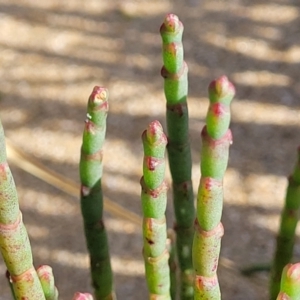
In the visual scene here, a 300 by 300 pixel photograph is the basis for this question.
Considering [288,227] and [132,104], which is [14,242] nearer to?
[288,227]

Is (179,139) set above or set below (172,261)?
above

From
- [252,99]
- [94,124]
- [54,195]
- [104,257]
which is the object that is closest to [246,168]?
[252,99]

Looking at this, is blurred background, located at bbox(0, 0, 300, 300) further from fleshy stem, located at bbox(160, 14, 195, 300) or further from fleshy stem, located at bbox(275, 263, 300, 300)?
fleshy stem, located at bbox(275, 263, 300, 300)

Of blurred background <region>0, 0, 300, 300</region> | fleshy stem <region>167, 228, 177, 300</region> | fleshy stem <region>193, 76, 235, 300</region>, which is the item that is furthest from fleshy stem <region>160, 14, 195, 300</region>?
blurred background <region>0, 0, 300, 300</region>

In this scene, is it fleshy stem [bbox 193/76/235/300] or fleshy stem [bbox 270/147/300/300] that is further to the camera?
fleshy stem [bbox 270/147/300/300]

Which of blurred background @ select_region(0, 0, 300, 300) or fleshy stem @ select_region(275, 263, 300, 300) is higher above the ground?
fleshy stem @ select_region(275, 263, 300, 300)

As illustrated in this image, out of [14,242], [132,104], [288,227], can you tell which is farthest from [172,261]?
[132,104]

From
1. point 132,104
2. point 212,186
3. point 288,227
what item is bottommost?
point 132,104

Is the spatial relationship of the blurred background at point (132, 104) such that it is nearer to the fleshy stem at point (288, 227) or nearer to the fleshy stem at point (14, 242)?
the fleshy stem at point (288, 227)
